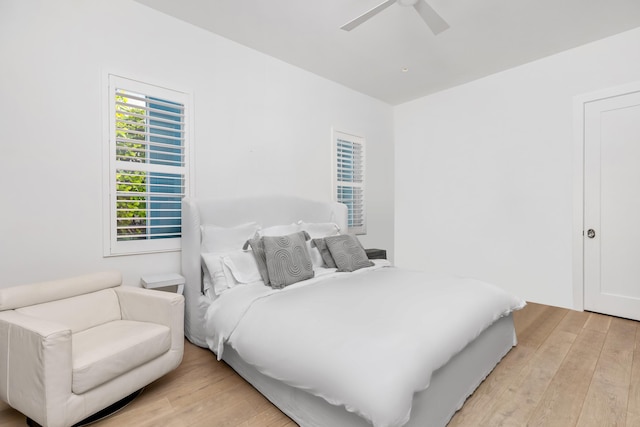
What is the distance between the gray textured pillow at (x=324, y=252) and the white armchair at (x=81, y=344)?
144 centimetres

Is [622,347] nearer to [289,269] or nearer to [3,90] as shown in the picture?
[289,269]

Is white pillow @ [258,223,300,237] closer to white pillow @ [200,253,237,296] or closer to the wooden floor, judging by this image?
white pillow @ [200,253,237,296]

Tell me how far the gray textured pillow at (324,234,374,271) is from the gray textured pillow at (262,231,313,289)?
381mm

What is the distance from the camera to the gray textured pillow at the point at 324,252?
10.1 ft

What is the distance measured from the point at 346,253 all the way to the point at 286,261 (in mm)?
725

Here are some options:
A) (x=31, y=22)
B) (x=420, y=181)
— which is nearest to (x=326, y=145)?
(x=420, y=181)

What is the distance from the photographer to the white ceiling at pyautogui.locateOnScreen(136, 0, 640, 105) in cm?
267

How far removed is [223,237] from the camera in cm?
280

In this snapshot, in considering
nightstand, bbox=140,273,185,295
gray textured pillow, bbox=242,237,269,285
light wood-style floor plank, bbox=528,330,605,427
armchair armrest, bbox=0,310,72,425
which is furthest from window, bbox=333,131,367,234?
armchair armrest, bbox=0,310,72,425

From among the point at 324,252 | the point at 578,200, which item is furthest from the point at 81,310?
the point at 578,200

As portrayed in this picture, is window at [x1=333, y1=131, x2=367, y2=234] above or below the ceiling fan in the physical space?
below

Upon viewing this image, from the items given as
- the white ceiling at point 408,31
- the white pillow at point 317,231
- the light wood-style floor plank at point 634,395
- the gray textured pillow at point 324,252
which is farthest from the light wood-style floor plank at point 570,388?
the white ceiling at point 408,31

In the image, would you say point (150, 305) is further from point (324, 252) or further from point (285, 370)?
point (324, 252)

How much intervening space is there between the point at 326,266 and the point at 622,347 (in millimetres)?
2532
